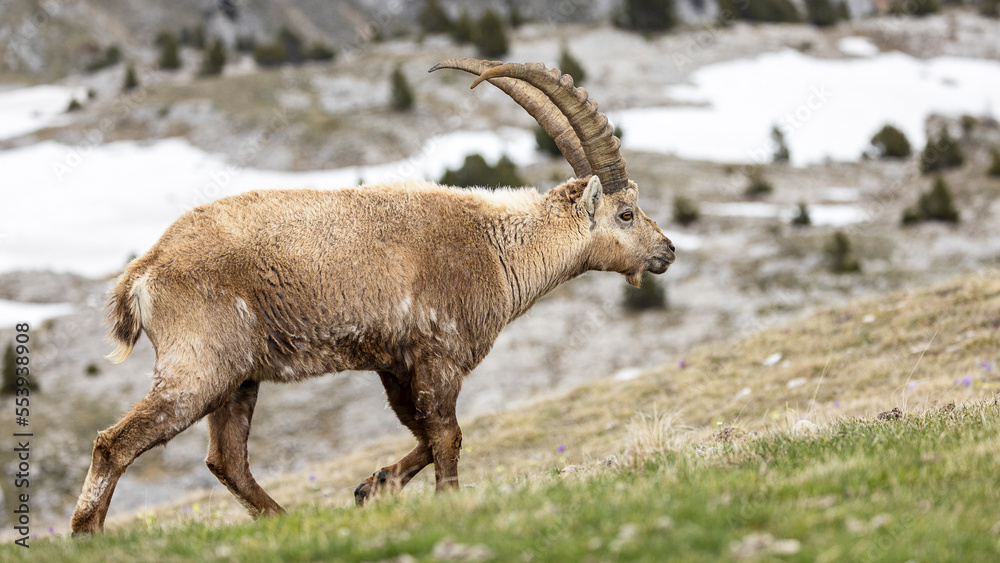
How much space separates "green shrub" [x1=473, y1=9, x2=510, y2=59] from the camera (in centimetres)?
4569

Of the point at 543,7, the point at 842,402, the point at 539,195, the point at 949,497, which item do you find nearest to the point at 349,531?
the point at 949,497

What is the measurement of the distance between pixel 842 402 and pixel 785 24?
48480 mm

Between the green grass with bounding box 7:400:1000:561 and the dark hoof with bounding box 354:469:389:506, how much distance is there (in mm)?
1593

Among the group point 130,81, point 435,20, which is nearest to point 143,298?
point 130,81

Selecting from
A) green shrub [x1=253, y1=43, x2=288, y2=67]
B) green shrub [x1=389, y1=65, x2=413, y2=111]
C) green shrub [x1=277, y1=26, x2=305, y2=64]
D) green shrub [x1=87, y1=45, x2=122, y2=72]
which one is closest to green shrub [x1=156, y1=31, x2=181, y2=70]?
green shrub [x1=87, y1=45, x2=122, y2=72]

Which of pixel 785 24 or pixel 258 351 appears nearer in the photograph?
pixel 258 351

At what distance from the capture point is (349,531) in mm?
3908

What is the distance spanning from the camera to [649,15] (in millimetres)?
50594

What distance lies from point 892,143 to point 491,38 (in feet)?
72.0

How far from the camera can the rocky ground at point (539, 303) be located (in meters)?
19.8

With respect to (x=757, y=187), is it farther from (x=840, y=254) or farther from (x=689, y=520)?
(x=689, y=520)

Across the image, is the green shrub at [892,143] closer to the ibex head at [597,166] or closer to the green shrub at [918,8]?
the green shrub at [918,8]

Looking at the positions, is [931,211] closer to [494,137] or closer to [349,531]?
[494,137]

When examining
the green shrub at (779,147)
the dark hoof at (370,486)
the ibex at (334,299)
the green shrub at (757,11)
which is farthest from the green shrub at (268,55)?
the dark hoof at (370,486)
